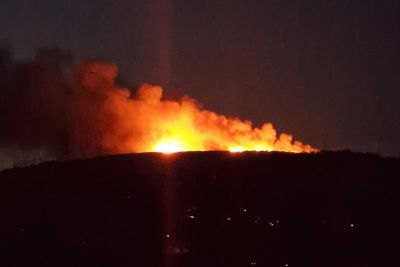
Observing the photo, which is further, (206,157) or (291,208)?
Answer: (206,157)

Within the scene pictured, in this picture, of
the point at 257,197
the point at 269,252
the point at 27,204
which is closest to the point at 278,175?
the point at 257,197

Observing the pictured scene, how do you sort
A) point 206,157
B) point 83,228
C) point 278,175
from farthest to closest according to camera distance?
point 206,157
point 278,175
point 83,228

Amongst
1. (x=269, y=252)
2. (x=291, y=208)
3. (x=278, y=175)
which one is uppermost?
(x=278, y=175)

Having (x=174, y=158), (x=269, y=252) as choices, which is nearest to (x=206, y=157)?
(x=174, y=158)

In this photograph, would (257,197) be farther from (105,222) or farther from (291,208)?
(105,222)

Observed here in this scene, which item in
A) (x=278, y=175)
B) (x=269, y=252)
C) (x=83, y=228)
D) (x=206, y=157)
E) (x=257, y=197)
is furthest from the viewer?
(x=206, y=157)

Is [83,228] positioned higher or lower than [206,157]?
lower

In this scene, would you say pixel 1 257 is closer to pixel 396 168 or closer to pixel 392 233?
pixel 392 233
